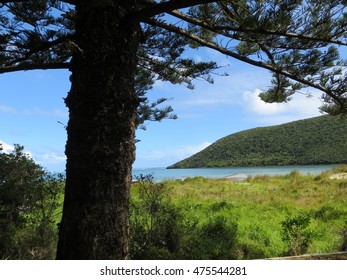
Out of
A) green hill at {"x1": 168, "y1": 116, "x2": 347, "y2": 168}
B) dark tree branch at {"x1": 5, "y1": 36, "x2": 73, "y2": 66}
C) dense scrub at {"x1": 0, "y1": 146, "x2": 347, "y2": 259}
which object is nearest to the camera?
dark tree branch at {"x1": 5, "y1": 36, "x2": 73, "y2": 66}

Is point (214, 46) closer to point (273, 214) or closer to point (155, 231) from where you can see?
point (155, 231)

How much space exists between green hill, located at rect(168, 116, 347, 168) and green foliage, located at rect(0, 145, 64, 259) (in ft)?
90.3

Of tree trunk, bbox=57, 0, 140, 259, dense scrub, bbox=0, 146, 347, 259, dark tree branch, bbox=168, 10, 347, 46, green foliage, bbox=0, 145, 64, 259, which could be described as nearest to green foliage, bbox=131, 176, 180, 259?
dense scrub, bbox=0, 146, 347, 259

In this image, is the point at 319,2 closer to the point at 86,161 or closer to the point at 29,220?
the point at 86,161

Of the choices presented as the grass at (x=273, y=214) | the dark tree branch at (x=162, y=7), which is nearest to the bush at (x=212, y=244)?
the grass at (x=273, y=214)

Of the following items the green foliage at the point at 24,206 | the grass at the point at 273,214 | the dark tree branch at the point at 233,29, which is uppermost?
the dark tree branch at the point at 233,29

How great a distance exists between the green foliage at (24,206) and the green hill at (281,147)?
90.3 feet

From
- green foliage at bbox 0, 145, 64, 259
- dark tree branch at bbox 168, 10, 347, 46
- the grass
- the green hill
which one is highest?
the green hill

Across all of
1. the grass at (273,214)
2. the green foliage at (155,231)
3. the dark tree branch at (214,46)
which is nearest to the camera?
the dark tree branch at (214,46)

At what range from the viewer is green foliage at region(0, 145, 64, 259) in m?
3.94

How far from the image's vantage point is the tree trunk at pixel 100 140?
2.36 m

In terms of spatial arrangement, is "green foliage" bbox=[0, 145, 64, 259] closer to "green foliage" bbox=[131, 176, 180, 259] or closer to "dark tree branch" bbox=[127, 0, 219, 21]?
"green foliage" bbox=[131, 176, 180, 259]

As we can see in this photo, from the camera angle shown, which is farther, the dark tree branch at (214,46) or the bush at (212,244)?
the bush at (212,244)

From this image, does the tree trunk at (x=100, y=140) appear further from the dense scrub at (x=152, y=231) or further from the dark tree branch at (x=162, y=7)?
the dense scrub at (x=152, y=231)
